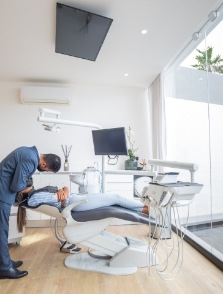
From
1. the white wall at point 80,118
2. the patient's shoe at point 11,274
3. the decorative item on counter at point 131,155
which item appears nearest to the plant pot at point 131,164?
the decorative item on counter at point 131,155

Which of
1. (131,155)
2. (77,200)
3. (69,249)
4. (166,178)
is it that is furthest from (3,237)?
(131,155)

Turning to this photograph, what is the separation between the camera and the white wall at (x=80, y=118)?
391 cm

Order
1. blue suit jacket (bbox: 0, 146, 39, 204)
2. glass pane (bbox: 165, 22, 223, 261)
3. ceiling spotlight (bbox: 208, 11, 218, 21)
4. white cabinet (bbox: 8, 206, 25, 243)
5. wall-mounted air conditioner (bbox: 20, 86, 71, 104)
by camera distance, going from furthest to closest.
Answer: wall-mounted air conditioner (bbox: 20, 86, 71, 104) → white cabinet (bbox: 8, 206, 25, 243) → glass pane (bbox: 165, 22, 223, 261) → ceiling spotlight (bbox: 208, 11, 218, 21) → blue suit jacket (bbox: 0, 146, 39, 204)

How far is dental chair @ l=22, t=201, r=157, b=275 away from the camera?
2.00 m

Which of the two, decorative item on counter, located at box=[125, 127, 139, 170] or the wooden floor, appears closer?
the wooden floor

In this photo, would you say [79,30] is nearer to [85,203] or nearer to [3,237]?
[85,203]

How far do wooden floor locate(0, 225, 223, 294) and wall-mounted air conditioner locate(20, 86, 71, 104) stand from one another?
7.85 ft

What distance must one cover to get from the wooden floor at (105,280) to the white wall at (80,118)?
1.91m

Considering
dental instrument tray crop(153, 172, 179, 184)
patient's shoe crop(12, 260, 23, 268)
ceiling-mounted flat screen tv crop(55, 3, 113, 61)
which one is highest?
ceiling-mounted flat screen tv crop(55, 3, 113, 61)

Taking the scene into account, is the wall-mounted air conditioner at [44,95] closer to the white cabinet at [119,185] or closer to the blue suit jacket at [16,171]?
the white cabinet at [119,185]

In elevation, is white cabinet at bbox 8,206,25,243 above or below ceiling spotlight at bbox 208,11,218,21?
below

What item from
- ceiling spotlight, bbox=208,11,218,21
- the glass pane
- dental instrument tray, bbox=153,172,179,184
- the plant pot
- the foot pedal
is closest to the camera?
dental instrument tray, bbox=153,172,179,184

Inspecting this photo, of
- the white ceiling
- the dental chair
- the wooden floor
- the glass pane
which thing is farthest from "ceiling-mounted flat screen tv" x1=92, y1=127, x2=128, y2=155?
the wooden floor

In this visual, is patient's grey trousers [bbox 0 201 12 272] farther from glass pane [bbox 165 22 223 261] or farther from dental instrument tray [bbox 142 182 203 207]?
glass pane [bbox 165 22 223 261]
